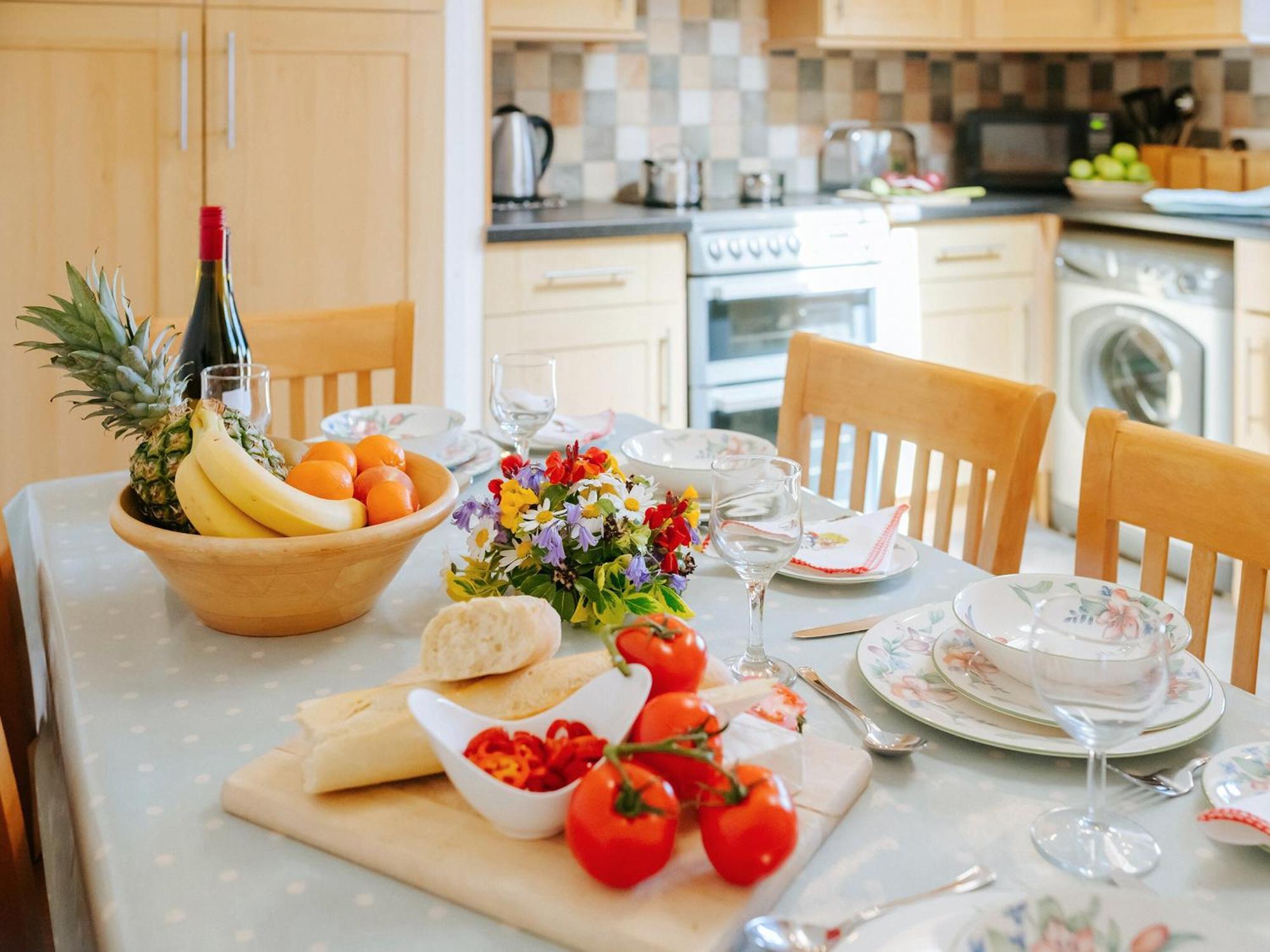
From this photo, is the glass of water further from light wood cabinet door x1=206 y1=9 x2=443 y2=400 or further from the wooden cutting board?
light wood cabinet door x1=206 y1=9 x2=443 y2=400

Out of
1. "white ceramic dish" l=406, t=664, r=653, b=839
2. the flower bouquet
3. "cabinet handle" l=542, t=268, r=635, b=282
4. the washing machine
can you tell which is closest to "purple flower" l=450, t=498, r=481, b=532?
the flower bouquet

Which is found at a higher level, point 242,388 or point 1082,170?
point 1082,170

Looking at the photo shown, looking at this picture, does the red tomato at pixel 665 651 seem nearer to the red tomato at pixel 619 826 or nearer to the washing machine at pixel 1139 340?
the red tomato at pixel 619 826

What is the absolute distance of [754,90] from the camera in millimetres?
3941

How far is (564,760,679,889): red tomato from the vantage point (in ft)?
2.21

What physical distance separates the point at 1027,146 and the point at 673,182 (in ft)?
4.32

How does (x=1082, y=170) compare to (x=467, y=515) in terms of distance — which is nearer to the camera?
(x=467, y=515)

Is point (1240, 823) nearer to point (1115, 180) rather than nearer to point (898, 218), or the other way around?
point (898, 218)

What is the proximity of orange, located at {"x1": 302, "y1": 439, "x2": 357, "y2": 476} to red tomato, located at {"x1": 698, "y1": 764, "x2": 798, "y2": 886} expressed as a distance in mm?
612

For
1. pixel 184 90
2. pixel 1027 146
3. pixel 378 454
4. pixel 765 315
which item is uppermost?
pixel 1027 146

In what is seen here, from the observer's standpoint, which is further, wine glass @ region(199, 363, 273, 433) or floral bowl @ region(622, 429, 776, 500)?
floral bowl @ region(622, 429, 776, 500)

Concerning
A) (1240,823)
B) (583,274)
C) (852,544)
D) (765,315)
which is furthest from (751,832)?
(765,315)

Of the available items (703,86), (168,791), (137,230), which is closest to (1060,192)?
(703,86)

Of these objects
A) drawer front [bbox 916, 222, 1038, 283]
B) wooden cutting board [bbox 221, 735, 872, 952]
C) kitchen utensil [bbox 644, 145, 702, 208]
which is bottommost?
wooden cutting board [bbox 221, 735, 872, 952]
